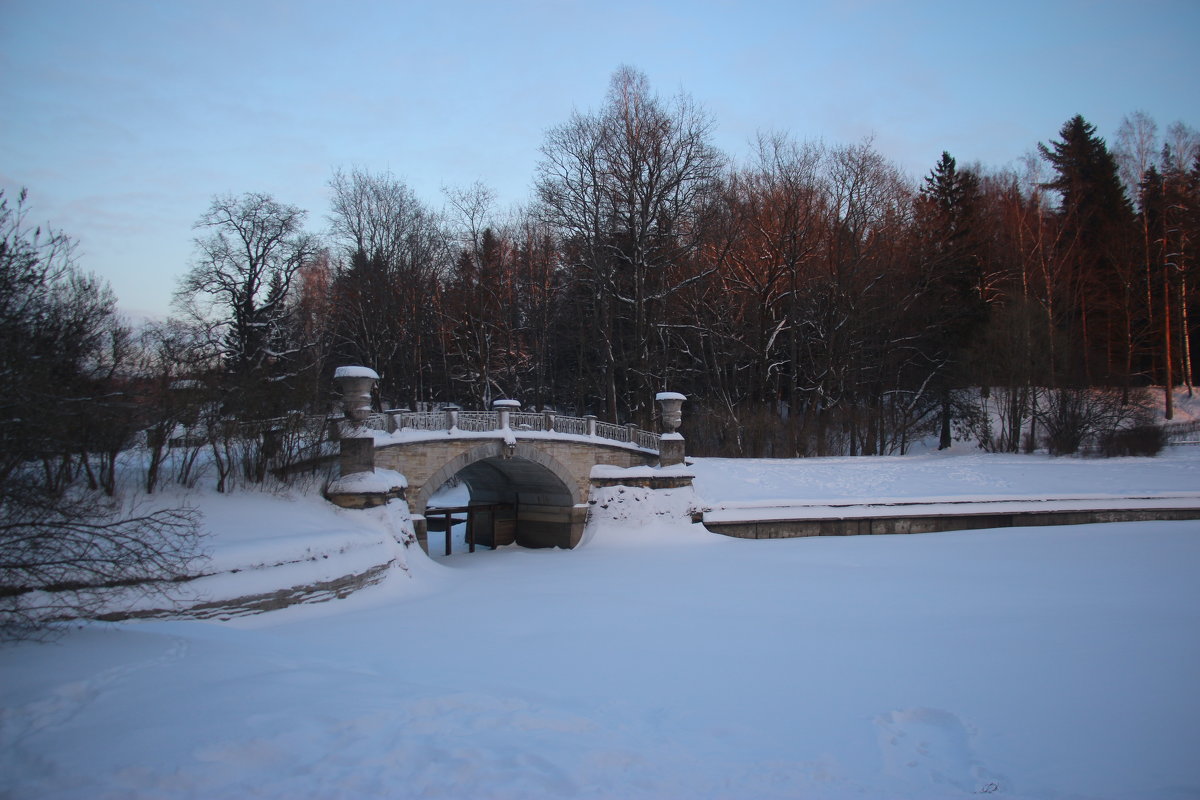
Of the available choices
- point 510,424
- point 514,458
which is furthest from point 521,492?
point 510,424

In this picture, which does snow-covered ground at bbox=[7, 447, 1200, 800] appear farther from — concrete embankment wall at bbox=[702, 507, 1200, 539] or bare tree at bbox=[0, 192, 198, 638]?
concrete embankment wall at bbox=[702, 507, 1200, 539]

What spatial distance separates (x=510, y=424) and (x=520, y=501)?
447 cm

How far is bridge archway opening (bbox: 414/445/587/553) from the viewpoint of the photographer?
2056 centimetres

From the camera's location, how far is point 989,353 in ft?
97.6

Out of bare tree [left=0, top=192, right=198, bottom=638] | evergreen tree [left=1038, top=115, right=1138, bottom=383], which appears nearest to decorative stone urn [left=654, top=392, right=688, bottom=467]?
bare tree [left=0, top=192, right=198, bottom=638]

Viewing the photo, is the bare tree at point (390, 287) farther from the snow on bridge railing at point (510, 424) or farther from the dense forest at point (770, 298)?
the snow on bridge railing at point (510, 424)

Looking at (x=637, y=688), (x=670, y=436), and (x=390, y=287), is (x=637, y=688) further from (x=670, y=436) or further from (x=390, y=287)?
(x=390, y=287)

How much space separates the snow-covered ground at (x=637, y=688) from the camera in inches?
212

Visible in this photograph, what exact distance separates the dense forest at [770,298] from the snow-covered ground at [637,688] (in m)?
13.9

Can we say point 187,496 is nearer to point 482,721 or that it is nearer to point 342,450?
point 342,450

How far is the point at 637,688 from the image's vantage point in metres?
8.43

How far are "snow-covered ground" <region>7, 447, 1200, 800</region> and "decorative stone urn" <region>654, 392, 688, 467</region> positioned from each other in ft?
20.0

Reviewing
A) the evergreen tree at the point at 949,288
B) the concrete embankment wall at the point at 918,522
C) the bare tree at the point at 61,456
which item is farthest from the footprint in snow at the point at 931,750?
the evergreen tree at the point at 949,288

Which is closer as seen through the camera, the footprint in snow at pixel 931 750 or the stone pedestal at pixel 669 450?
the footprint in snow at pixel 931 750
